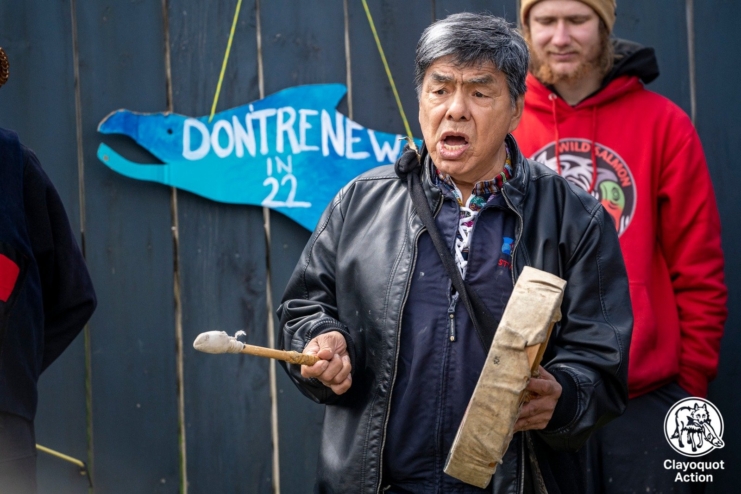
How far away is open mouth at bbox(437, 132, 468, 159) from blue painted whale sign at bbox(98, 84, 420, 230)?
105 cm

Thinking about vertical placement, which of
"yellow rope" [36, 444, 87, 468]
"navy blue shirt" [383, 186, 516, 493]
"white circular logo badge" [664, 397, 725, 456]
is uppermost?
"navy blue shirt" [383, 186, 516, 493]

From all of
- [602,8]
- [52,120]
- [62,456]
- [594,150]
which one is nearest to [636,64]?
[602,8]

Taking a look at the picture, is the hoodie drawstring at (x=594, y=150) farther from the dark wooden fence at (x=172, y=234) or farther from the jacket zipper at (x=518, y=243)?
the jacket zipper at (x=518, y=243)

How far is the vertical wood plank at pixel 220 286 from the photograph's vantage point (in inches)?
129

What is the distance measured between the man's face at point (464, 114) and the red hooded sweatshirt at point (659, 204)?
0.89 meters

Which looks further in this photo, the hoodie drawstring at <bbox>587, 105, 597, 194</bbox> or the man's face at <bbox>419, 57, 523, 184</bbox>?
the hoodie drawstring at <bbox>587, 105, 597, 194</bbox>

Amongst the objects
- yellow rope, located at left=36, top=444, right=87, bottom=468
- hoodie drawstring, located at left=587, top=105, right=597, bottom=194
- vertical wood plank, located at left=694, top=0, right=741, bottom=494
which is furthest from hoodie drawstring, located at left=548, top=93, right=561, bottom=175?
yellow rope, located at left=36, top=444, right=87, bottom=468

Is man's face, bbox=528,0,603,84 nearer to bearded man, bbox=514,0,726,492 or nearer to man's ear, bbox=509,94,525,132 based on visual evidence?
bearded man, bbox=514,0,726,492

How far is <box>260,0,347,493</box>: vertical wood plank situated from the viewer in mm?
3275

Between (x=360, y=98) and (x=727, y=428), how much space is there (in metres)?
1.77

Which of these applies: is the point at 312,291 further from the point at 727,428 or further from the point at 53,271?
the point at 727,428

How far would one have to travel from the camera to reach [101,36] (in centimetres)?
326

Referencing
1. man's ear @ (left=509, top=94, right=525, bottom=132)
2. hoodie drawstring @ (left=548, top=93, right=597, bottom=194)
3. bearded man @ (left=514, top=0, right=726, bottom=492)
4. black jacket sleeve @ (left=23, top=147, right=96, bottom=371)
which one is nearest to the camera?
man's ear @ (left=509, top=94, right=525, bottom=132)

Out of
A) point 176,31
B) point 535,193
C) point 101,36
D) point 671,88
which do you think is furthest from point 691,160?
point 101,36
